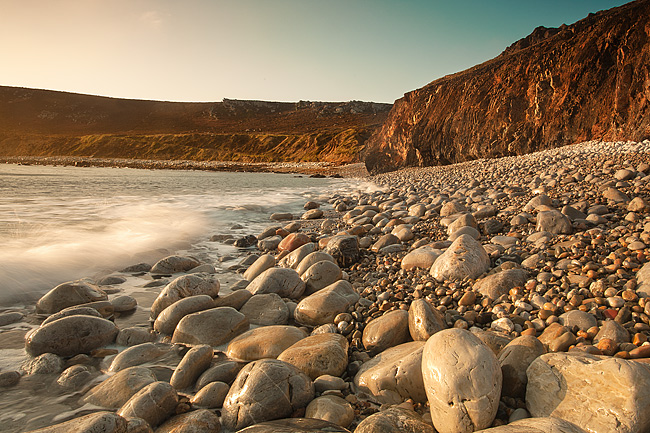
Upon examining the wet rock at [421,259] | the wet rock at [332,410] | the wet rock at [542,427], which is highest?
the wet rock at [421,259]

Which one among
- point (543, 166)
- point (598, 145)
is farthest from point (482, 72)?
point (543, 166)

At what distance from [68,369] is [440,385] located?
7.61ft

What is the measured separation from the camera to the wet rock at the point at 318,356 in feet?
7.03

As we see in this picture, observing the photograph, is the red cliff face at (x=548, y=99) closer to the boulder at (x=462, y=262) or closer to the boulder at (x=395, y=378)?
the boulder at (x=462, y=262)

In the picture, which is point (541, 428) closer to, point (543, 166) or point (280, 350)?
point (280, 350)

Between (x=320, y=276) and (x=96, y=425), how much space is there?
2.29m

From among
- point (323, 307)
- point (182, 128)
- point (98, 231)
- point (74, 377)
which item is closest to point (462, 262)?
point (323, 307)

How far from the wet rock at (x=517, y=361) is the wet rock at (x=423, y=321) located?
44 cm

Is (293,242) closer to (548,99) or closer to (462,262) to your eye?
(462,262)

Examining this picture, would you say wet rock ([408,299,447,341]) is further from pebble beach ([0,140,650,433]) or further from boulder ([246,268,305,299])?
boulder ([246,268,305,299])

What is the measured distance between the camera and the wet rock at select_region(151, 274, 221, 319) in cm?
317

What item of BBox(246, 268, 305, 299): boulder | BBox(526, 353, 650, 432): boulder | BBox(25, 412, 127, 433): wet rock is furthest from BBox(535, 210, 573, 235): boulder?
BBox(25, 412, 127, 433): wet rock

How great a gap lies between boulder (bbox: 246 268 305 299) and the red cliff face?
38.6 feet

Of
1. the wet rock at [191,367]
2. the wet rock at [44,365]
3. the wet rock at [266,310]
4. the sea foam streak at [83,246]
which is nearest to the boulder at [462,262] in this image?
the wet rock at [266,310]
